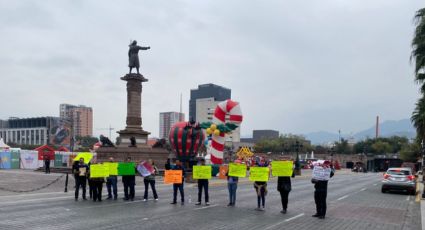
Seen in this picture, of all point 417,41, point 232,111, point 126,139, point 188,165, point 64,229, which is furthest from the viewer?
point 126,139

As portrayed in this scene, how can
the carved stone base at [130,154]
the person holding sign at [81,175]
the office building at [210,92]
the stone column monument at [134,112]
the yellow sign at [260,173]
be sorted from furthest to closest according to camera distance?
the office building at [210,92]
the stone column monument at [134,112]
the carved stone base at [130,154]
the person holding sign at [81,175]
the yellow sign at [260,173]

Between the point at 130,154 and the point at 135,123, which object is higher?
the point at 135,123

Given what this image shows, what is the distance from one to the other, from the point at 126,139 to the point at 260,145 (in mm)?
125610

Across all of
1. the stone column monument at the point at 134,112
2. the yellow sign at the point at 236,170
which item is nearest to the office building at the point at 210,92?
the stone column monument at the point at 134,112

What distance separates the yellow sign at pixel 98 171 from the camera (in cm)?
1892

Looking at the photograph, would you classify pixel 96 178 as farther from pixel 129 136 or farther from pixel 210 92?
pixel 210 92

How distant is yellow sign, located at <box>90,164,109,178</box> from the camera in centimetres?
1892

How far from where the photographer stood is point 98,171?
18938 mm

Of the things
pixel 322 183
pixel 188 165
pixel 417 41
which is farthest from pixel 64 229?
pixel 188 165

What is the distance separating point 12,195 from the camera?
21969mm

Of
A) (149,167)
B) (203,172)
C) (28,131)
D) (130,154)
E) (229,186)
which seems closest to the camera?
(229,186)

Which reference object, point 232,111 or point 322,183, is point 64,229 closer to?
point 322,183

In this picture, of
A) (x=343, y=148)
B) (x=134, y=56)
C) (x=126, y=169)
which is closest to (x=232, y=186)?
(x=126, y=169)

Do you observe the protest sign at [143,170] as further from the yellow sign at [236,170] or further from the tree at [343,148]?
the tree at [343,148]
